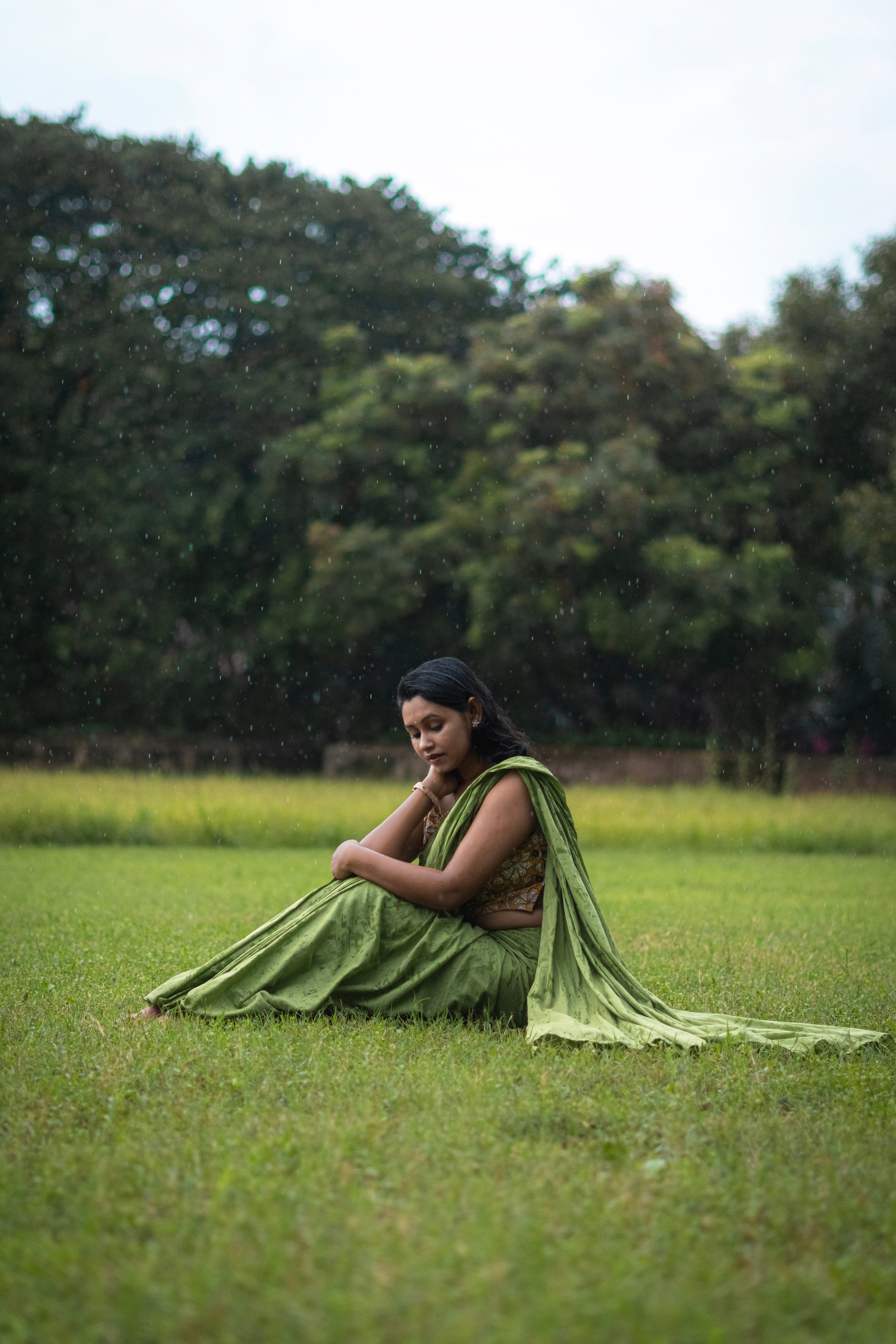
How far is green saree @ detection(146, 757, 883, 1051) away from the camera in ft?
14.3

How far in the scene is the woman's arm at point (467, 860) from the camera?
14.1 feet

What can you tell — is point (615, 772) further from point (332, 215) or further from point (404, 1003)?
point (404, 1003)

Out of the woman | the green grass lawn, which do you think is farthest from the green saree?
the green grass lawn

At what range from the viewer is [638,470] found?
17797 mm

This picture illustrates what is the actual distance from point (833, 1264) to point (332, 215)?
2090 cm

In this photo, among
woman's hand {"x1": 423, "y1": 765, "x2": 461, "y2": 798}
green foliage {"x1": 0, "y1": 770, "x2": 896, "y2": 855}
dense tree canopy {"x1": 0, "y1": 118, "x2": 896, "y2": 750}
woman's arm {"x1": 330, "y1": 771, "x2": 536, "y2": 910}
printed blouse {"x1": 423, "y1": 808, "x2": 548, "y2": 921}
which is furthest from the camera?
dense tree canopy {"x1": 0, "y1": 118, "x2": 896, "y2": 750}

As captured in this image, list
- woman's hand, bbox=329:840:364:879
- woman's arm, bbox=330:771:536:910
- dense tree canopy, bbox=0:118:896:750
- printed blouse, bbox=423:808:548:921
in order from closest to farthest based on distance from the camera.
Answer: woman's arm, bbox=330:771:536:910
woman's hand, bbox=329:840:364:879
printed blouse, bbox=423:808:548:921
dense tree canopy, bbox=0:118:896:750

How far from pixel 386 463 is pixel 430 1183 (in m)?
17.6

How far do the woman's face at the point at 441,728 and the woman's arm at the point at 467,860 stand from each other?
0.72 ft

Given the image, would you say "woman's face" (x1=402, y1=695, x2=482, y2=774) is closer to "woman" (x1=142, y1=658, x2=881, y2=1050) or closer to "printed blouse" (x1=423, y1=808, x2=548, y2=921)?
"woman" (x1=142, y1=658, x2=881, y2=1050)

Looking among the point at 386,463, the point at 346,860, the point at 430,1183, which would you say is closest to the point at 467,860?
the point at 346,860

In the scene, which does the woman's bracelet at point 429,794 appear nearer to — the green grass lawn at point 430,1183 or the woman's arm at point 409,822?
the woman's arm at point 409,822

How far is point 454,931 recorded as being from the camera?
4414 millimetres

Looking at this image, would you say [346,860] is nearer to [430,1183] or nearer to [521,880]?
[521,880]
